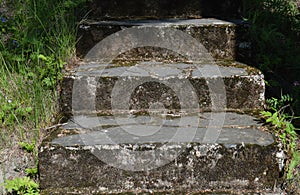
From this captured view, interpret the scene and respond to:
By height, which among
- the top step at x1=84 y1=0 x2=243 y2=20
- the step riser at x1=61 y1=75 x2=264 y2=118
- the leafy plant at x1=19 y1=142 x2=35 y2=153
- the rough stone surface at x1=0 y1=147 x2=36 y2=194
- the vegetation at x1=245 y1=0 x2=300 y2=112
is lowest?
the rough stone surface at x1=0 y1=147 x2=36 y2=194

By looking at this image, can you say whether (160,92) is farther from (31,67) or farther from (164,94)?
(31,67)

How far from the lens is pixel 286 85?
9.43 ft

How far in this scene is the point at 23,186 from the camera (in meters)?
2.15

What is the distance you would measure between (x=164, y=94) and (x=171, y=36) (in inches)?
23.7

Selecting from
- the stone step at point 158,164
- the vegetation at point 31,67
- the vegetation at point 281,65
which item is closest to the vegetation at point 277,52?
the vegetation at point 281,65

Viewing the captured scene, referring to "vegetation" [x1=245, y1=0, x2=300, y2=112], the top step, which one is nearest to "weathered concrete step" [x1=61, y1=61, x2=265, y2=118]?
"vegetation" [x1=245, y1=0, x2=300, y2=112]

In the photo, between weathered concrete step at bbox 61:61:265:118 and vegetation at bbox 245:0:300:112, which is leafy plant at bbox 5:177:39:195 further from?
vegetation at bbox 245:0:300:112

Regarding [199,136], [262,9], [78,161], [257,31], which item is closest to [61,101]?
[78,161]

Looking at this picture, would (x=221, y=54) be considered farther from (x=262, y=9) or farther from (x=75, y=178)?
(x=75, y=178)

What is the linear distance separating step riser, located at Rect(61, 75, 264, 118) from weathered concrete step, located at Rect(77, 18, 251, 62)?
500 millimetres

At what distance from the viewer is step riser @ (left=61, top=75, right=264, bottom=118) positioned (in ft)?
8.57

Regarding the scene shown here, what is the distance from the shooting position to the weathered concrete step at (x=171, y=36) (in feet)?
9.95

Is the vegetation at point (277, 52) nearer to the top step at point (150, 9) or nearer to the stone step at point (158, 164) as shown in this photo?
the top step at point (150, 9)

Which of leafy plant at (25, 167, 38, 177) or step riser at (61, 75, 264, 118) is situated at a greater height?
step riser at (61, 75, 264, 118)
